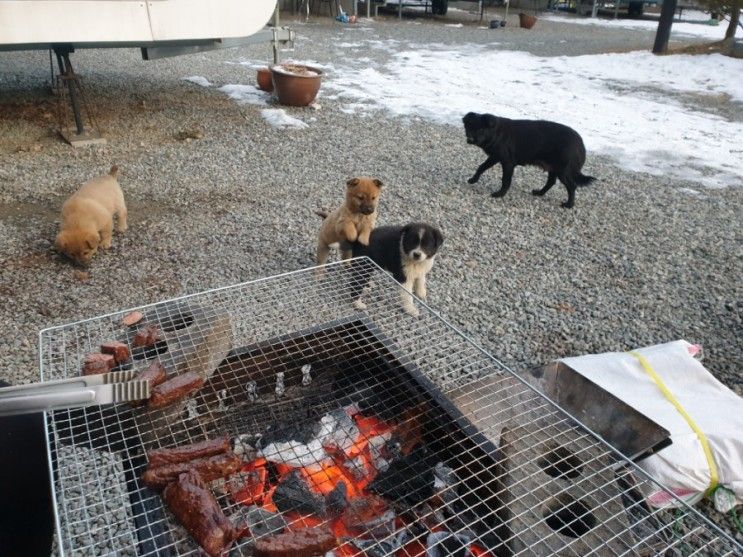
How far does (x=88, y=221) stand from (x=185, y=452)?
3188 mm

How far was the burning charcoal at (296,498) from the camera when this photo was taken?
1962 millimetres

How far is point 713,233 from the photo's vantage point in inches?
226

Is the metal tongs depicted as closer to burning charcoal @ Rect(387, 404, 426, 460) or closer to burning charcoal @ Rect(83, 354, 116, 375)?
burning charcoal @ Rect(83, 354, 116, 375)

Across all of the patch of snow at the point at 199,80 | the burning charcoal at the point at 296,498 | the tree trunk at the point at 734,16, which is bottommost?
the burning charcoal at the point at 296,498

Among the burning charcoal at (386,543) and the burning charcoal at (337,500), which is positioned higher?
the burning charcoal at (337,500)

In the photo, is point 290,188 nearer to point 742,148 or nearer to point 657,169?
point 657,169

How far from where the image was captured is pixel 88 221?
4.36 m

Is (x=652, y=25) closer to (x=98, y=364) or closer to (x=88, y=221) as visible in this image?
(x=88, y=221)

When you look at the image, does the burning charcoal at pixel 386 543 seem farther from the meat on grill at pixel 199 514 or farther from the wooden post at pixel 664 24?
the wooden post at pixel 664 24

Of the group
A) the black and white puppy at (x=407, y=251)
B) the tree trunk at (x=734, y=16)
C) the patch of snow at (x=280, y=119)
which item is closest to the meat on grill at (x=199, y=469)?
the black and white puppy at (x=407, y=251)

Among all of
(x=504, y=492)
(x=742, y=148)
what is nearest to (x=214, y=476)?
(x=504, y=492)

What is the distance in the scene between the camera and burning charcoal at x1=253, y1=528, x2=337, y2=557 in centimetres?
152

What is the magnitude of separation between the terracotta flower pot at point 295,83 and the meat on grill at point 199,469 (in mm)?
7691

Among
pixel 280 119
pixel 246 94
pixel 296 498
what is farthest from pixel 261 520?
pixel 246 94
